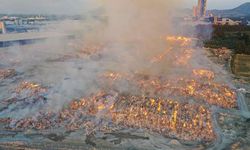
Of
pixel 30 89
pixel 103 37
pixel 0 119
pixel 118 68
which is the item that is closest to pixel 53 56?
pixel 103 37

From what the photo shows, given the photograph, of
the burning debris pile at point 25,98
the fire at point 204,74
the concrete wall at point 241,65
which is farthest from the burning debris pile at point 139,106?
the concrete wall at point 241,65

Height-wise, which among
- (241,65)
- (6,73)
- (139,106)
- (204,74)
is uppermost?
(6,73)

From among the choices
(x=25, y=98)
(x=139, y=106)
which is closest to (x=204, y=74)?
(x=139, y=106)

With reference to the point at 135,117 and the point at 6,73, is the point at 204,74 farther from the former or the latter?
the point at 6,73

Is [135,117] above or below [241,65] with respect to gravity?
below

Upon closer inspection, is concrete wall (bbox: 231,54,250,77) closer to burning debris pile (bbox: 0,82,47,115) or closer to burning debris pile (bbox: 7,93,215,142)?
burning debris pile (bbox: 7,93,215,142)

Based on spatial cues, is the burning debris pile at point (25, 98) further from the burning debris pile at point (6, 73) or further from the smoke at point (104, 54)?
the burning debris pile at point (6, 73)

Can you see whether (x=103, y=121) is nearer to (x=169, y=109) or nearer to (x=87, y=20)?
(x=169, y=109)

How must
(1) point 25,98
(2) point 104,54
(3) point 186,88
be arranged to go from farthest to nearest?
(2) point 104,54
(3) point 186,88
(1) point 25,98

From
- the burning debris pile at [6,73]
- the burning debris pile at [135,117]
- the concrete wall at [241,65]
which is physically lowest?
the burning debris pile at [135,117]
